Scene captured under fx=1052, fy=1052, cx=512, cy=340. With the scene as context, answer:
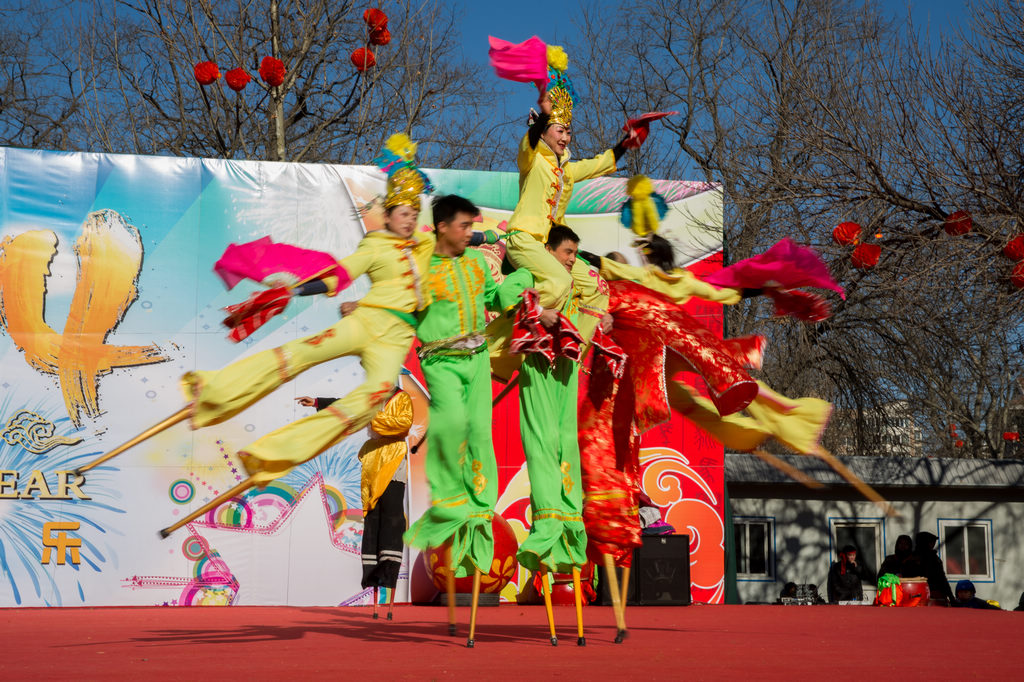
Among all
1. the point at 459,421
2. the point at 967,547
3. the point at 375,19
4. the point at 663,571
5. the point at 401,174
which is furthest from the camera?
the point at 967,547

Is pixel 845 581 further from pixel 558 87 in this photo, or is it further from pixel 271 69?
pixel 271 69

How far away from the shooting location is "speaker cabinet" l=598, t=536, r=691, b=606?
8.35 meters

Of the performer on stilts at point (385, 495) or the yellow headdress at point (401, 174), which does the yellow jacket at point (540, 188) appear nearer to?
the yellow headdress at point (401, 174)

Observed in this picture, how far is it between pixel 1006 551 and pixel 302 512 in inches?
341

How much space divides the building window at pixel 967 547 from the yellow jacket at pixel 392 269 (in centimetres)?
981

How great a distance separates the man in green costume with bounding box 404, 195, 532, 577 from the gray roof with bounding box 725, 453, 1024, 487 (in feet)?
25.2

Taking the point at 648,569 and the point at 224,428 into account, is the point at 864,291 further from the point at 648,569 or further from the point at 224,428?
the point at 224,428

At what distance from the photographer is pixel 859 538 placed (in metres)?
12.3

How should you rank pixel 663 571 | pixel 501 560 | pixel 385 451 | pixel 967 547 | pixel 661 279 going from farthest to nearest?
pixel 967 547 → pixel 663 571 → pixel 501 560 → pixel 385 451 → pixel 661 279

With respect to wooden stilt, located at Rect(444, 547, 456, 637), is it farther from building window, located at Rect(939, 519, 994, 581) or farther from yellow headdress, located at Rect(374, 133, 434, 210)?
building window, located at Rect(939, 519, 994, 581)

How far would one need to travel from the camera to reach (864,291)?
12023 millimetres

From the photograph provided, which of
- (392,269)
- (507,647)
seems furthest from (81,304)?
(507,647)

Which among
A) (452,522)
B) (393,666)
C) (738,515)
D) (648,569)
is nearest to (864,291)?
(738,515)

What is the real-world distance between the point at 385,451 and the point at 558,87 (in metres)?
3.19
